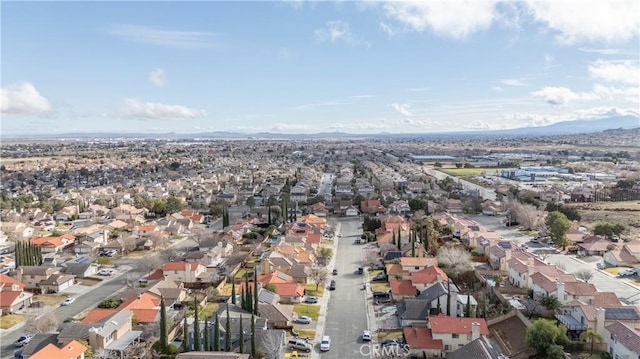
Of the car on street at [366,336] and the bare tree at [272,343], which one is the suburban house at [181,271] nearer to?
the bare tree at [272,343]

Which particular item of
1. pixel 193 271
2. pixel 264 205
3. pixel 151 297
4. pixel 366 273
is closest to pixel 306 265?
pixel 366 273

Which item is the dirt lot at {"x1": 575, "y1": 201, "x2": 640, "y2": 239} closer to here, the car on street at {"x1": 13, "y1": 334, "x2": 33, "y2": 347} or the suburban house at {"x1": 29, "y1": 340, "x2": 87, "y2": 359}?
the suburban house at {"x1": 29, "y1": 340, "x2": 87, "y2": 359}

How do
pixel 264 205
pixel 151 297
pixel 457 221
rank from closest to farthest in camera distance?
pixel 151 297, pixel 457 221, pixel 264 205

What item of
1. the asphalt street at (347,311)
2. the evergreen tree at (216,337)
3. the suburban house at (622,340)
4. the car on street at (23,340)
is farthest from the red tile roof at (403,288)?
the car on street at (23,340)

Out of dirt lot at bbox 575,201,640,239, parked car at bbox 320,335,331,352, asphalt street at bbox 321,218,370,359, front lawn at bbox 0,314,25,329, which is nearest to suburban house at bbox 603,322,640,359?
asphalt street at bbox 321,218,370,359

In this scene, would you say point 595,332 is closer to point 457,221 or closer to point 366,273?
point 366,273
